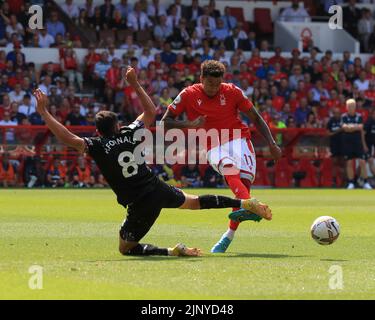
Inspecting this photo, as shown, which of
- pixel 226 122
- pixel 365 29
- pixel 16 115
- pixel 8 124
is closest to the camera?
A: pixel 226 122

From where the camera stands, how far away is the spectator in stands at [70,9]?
34.8 m

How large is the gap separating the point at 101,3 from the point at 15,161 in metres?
8.96

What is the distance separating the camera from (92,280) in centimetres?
956

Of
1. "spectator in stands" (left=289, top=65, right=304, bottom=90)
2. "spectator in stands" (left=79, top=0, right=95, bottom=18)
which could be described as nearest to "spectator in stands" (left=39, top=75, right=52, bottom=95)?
"spectator in stands" (left=79, top=0, right=95, bottom=18)

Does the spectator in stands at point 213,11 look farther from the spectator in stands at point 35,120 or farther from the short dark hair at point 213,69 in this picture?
the short dark hair at point 213,69

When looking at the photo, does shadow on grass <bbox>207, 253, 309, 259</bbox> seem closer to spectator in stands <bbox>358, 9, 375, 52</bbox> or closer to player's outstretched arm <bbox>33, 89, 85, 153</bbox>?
player's outstretched arm <bbox>33, 89, 85, 153</bbox>

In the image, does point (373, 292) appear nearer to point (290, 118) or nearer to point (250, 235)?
point (250, 235)

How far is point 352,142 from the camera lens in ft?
101

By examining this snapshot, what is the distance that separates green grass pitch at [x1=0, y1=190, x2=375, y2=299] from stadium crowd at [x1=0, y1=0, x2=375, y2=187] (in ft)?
29.0

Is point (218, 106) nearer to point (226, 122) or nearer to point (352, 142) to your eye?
point (226, 122)

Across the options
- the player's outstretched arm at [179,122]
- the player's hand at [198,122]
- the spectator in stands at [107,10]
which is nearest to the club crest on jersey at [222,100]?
the player's outstretched arm at [179,122]

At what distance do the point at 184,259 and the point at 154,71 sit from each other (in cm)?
2092

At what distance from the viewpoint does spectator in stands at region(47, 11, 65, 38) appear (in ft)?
110

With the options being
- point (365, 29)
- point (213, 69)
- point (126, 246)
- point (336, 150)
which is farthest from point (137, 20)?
point (126, 246)
